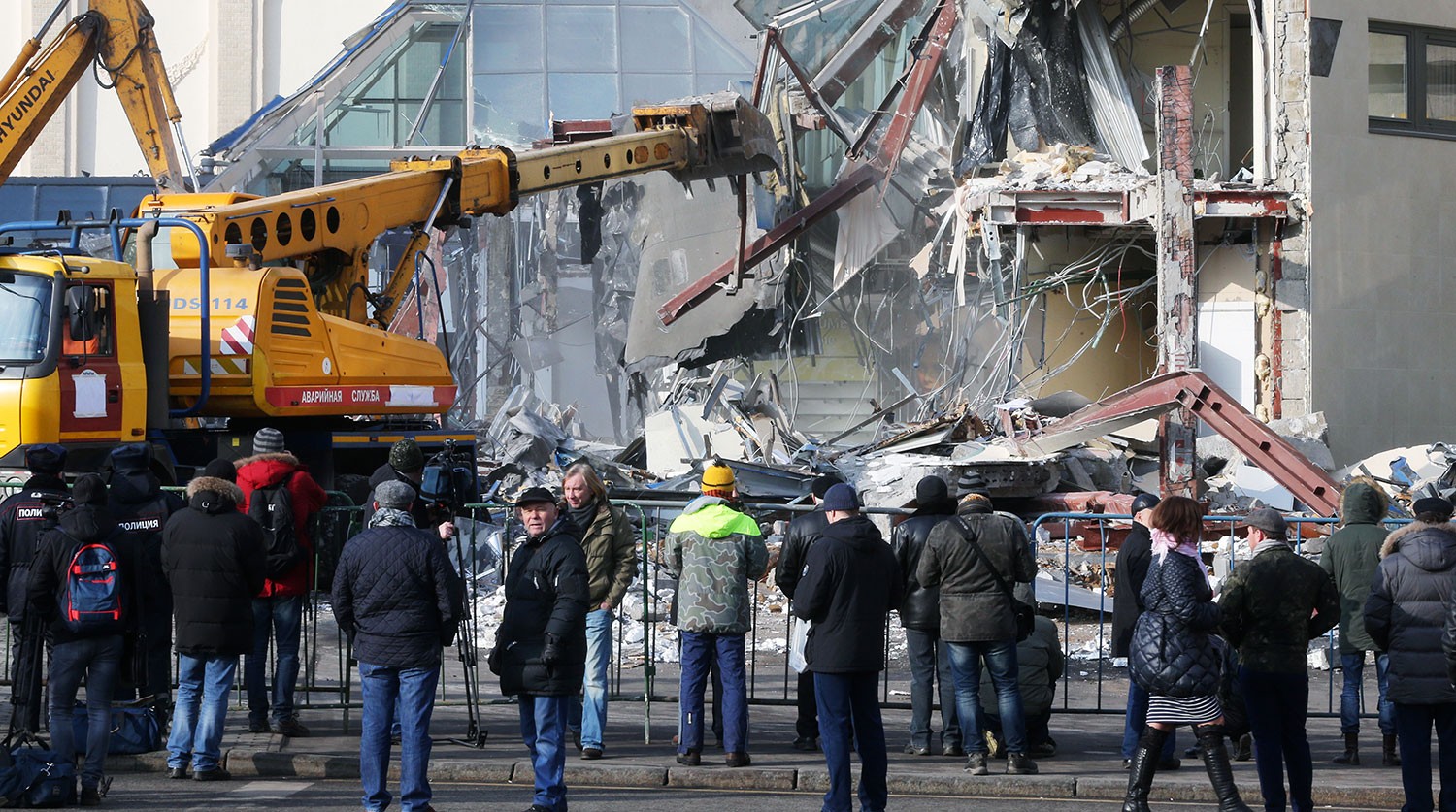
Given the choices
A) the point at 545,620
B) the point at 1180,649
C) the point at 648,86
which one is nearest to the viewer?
the point at 1180,649

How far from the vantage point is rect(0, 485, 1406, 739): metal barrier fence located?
1019 centimetres

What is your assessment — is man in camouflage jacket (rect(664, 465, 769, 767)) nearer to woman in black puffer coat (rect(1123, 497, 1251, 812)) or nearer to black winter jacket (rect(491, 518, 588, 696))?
black winter jacket (rect(491, 518, 588, 696))

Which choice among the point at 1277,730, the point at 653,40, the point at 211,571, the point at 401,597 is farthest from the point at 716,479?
the point at 653,40

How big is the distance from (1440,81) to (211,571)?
18131mm

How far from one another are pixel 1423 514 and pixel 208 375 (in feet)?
31.5

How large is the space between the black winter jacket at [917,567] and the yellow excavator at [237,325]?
6655 mm

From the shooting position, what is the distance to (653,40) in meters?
28.0

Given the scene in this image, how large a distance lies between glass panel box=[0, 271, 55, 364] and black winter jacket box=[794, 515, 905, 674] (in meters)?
7.16

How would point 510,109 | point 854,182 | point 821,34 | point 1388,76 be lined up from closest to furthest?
point 1388,76, point 854,182, point 821,34, point 510,109

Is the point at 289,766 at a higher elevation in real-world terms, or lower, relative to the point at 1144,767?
lower

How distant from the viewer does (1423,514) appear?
764 centimetres

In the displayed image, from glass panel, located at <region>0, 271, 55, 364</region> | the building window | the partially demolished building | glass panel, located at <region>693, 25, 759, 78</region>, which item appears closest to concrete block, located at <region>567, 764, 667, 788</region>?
glass panel, located at <region>0, 271, 55, 364</region>

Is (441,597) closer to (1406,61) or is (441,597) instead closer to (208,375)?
(208,375)

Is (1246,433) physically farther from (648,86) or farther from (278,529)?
(648,86)
